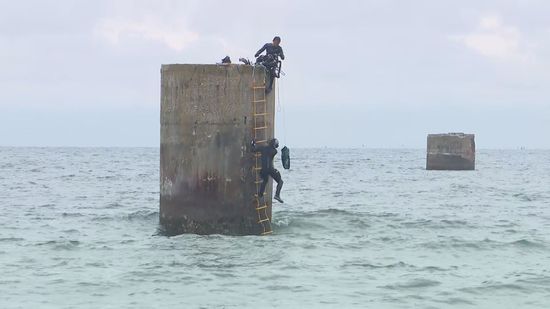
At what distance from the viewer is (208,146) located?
16.9m

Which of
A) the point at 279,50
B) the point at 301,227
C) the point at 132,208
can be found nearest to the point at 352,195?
the point at 132,208

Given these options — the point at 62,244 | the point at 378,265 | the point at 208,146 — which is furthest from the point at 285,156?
the point at 62,244

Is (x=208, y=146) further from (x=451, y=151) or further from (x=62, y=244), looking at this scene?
(x=451, y=151)

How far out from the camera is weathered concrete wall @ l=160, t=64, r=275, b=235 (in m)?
16.9

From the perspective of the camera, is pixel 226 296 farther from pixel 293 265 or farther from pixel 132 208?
pixel 132 208

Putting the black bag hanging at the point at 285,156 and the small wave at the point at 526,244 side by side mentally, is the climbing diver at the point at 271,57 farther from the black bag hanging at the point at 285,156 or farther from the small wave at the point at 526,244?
the small wave at the point at 526,244

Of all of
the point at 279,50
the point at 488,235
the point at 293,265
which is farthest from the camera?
the point at 488,235

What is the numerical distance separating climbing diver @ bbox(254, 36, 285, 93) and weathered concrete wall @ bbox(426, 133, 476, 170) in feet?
120

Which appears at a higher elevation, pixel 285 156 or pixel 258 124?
pixel 258 124

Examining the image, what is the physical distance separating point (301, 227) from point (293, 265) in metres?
5.68

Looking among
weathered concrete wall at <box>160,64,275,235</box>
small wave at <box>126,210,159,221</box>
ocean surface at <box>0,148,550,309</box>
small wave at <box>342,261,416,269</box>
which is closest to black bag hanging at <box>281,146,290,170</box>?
weathered concrete wall at <box>160,64,275,235</box>

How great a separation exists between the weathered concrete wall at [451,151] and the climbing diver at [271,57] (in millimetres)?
36720

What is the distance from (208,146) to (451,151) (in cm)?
3979

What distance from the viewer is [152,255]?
16.4m
